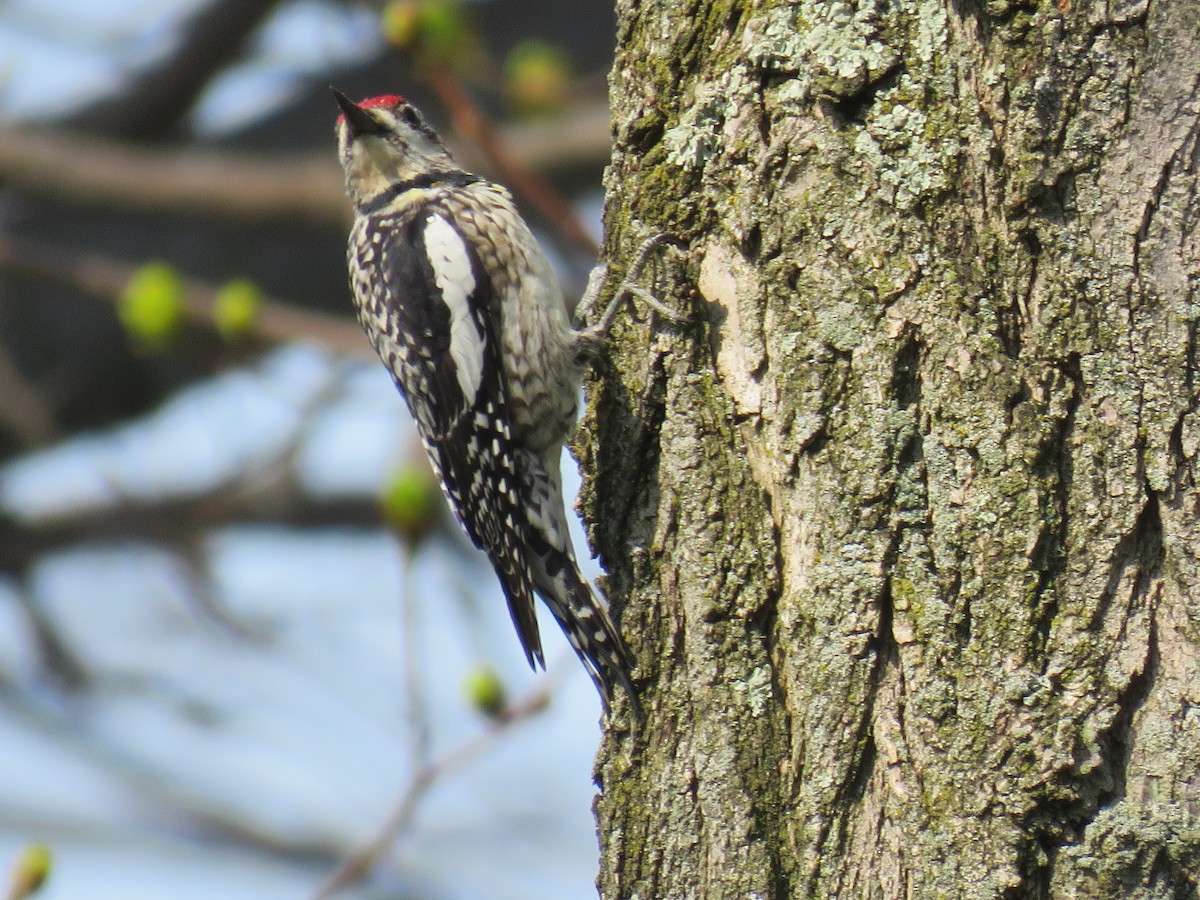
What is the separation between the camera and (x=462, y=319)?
12.0 feet

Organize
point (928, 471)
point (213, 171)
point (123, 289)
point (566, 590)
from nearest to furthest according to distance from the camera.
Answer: point (928, 471) < point (566, 590) < point (123, 289) < point (213, 171)

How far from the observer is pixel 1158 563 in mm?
2082

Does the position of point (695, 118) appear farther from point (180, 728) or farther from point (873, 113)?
point (180, 728)

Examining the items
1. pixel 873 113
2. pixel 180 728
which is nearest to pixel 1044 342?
pixel 873 113

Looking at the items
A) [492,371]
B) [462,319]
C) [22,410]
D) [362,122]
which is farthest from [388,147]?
[22,410]

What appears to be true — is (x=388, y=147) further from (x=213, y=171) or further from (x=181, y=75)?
(x=181, y=75)

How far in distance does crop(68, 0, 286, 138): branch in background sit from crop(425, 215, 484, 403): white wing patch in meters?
3.00

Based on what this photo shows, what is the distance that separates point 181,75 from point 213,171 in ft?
2.45

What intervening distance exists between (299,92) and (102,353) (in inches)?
61.1

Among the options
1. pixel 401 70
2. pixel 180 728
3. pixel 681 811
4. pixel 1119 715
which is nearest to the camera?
pixel 1119 715

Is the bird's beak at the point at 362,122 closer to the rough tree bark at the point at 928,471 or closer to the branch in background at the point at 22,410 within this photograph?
the rough tree bark at the point at 928,471

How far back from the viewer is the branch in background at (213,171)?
568cm

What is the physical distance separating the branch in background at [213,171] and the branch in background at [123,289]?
0.28m

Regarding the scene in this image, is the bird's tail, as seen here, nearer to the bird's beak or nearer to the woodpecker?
the woodpecker
